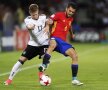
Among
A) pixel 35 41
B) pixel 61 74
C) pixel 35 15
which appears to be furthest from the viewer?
pixel 61 74

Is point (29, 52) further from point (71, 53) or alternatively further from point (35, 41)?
point (71, 53)

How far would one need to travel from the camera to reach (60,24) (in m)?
15.2

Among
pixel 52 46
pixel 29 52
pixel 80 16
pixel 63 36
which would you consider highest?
pixel 63 36

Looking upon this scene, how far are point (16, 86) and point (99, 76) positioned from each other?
335 cm

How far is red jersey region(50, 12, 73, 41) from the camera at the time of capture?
1512cm

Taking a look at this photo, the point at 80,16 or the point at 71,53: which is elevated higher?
the point at 71,53

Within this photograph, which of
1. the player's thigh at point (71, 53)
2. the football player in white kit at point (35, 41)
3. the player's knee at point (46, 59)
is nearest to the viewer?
the player's knee at point (46, 59)

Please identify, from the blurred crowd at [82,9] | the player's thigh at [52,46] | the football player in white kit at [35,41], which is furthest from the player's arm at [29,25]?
the blurred crowd at [82,9]

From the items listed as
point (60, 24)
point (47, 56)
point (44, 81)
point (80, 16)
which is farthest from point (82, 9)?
point (44, 81)

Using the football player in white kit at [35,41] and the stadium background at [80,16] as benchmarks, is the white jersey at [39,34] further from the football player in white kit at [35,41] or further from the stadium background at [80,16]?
the stadium background at [80,16]

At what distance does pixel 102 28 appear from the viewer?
1602 inches

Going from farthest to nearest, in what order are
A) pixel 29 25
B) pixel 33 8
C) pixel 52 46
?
pixel 52 46 → pixel 33 8 → pixel 29 25

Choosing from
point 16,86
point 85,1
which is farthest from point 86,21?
point 16,86

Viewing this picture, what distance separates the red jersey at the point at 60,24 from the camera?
15.1 metres
